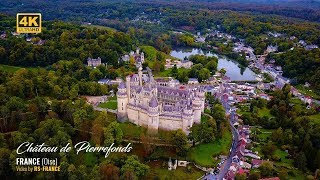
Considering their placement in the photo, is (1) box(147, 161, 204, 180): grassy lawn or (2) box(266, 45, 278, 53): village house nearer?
(1) box(147, 161, 204, 180): grassy lawn

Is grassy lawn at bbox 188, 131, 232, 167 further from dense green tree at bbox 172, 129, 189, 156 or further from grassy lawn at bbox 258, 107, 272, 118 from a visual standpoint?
grassy lawn at bbox 258, 107, 272, 118

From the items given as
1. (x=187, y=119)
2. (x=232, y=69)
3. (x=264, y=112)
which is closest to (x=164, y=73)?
(x=232, y=69)

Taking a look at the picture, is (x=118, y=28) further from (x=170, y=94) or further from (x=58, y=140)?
(x=58, y=140)

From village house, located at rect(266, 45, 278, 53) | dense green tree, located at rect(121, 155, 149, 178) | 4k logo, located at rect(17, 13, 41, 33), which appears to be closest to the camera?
dense green tree, located at rect(121, 155, 149, 178)

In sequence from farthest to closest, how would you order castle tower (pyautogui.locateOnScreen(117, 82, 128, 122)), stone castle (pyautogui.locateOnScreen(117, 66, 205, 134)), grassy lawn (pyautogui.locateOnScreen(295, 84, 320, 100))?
1. grassy lawn (pyautogui.locateOnScreen(295, 84, 320, 100))
2. castle tower (pyautogui.locateOnScreen(117, 82, 128, 122))
3. stone castle (pyautogui.locateOnScreen(117, 66, 205, 134))

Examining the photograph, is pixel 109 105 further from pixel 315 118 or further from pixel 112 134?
pixel 315 118

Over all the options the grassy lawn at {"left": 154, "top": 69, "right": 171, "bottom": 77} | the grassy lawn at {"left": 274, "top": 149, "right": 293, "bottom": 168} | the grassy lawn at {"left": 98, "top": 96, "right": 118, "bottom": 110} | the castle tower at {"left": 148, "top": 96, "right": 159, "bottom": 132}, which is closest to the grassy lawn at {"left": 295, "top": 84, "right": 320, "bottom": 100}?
the grassy lawn at {"left": 274, "top": 149, "right": 293, "bottom": 168}

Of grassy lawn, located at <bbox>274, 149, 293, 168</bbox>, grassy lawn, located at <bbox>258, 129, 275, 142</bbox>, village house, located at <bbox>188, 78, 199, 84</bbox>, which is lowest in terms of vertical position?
grassy lawn, located at <bbox>274, 149, 293, 168</bbox>

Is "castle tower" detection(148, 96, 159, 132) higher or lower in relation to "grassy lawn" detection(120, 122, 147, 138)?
higher
